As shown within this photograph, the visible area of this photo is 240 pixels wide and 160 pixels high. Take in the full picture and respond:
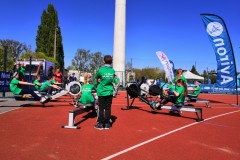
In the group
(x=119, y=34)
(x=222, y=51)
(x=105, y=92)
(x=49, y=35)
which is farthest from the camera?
(x=49, y=35)

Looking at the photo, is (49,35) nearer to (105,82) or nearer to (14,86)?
(14,86)

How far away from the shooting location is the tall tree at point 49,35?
56.2 metres

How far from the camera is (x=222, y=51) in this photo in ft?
45.9

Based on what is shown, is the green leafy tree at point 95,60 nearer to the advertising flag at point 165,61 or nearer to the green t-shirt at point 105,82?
the advertising flag at point 165,61

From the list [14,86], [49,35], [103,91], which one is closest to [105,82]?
[103,91]

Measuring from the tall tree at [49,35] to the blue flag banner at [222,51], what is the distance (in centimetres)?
4561

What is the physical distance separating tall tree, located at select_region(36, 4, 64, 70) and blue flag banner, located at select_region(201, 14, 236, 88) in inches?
1796

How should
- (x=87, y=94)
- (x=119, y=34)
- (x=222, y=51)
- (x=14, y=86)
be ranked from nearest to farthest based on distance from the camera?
(x=87, y=94)
(x=14, y=86)
(x=222, y=51)
(x=119, y=34)

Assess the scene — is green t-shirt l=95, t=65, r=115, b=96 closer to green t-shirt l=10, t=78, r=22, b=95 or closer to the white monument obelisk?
green t-shirt l=10, t=78, r=22, b=95

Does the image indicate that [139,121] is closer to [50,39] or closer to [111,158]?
[111,158]

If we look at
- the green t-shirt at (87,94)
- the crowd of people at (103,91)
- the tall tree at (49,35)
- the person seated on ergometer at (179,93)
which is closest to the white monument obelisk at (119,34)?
the tall tree at (49,35)

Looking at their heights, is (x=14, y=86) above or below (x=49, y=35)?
below

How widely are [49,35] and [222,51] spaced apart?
4812 centimetres

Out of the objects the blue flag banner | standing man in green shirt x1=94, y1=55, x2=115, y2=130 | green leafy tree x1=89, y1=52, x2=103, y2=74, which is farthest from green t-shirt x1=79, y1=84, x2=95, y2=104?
green leafy tree x1=89, y1=52, x2=103, y2=74
